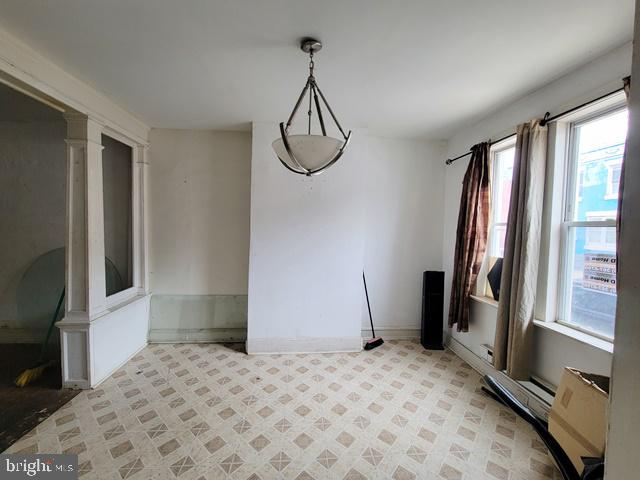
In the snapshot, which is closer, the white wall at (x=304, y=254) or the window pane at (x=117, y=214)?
the window pane at (x=117, y=214)

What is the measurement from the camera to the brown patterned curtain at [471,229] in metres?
2.66

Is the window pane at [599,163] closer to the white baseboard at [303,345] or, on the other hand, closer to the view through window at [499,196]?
the view through window at [499,196]

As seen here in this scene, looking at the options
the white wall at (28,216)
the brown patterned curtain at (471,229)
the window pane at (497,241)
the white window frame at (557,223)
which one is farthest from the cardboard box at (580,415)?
the white wall at (28,216)

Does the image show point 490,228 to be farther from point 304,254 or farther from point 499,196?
point 304,254

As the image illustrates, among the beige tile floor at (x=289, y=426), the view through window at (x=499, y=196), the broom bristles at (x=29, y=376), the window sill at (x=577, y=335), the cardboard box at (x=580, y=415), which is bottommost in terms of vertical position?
the beige tile floor at (x=289, y=426)

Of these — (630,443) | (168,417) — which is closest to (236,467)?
(168,417)

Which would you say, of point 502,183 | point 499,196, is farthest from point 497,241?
point 502,183

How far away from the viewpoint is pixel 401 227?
3.40 m

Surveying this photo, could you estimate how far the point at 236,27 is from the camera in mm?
1499

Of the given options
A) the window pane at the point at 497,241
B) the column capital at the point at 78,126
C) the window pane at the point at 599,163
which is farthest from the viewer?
the window pane at the point at 497,241

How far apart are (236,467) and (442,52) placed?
9.02 ft

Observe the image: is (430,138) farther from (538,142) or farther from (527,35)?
(527,35)

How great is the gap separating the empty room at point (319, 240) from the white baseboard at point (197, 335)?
0.11 feet

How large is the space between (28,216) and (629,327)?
4.49 meters
